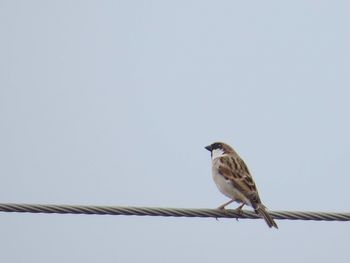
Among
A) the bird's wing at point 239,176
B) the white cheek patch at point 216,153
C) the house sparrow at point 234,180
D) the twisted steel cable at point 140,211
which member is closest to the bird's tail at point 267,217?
the house sparrow at point 234,180

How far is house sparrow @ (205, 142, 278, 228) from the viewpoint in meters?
8.23

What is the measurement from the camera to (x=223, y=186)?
908cm

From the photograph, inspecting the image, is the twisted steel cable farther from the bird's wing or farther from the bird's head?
the bird's head

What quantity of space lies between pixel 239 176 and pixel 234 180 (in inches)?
4.5

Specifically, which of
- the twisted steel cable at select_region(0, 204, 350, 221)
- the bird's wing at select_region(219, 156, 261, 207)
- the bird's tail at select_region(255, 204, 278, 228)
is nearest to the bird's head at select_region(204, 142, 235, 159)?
the bird's wing at select_region(219, 156, 261, 207)

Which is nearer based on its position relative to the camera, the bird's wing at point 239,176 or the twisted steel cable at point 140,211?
the twisted steel cable at point 140,211

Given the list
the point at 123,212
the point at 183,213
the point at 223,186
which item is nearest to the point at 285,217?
the point at 183,213

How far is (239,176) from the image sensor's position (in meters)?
8.91

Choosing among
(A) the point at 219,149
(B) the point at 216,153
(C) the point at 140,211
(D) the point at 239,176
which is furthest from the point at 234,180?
(C) the point at 140,211

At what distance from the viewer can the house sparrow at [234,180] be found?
8.23 meters

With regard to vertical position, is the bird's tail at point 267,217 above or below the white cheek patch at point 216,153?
below

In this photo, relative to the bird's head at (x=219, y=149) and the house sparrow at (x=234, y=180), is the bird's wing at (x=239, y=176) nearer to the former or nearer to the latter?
the house sparrow at (x=234, y=180)

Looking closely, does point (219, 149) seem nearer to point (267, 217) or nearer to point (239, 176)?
point (239, 176)

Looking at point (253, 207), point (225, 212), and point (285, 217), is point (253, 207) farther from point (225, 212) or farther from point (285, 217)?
point (285, 217)
